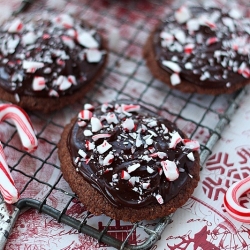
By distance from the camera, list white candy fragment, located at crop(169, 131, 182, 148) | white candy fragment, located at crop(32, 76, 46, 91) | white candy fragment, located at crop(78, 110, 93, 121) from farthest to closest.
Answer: white candy fragment, located at crop(32, 76, 46, 91), white candy fragment, located at crop(78, 110, 93, 121), white candy fragment, located at crop(169, 131, 182, 148)

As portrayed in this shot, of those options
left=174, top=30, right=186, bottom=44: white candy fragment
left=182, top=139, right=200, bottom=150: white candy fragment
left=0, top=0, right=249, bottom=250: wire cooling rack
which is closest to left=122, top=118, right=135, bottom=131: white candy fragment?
left=182, top=139, right=200, bottom=150: white candy fragment

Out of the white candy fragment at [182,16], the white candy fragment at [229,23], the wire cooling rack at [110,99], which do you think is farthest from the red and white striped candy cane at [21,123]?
the white candy fragment at [229,23]

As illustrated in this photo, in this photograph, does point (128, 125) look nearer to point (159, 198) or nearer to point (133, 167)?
point (133, 167)

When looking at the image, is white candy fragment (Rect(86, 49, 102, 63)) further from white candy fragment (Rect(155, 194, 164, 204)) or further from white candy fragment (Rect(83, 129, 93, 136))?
white candy fragment (Rect(155, 194, 164, 204))

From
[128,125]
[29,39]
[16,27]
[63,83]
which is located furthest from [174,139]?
[16,27]

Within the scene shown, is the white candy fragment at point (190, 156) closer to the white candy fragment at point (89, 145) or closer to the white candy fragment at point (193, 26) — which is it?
the white candy fragment at point (89, 145)

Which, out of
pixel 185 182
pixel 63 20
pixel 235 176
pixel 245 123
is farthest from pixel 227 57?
pixel 63 20

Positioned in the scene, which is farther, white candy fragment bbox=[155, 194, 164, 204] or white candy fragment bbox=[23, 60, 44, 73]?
white candy fragment bbox=[23, 60, 44, 73]
